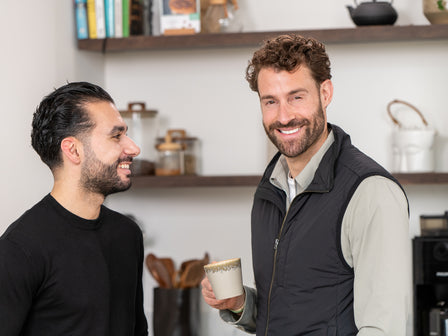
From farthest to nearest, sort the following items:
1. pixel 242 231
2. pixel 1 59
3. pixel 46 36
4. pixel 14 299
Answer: pixel 242 231 → pixel 46 36 → pixel 1 59 → pixel 14 299

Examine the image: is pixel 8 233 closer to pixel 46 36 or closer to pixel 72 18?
pixel 46 36

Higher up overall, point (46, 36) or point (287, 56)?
point (46, 36)

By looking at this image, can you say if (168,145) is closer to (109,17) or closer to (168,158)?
(168,158)

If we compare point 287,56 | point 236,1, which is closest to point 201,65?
point 236,1

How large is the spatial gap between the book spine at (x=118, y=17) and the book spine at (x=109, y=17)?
1cm

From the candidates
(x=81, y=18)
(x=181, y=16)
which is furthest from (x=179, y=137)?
(x=81, y=18)

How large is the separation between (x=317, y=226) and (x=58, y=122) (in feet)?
2.07

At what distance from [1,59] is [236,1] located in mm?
1171

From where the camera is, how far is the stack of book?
2979 millimetres

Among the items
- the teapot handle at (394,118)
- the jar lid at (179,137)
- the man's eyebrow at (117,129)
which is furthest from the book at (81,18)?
the man's eyebrow at (117,129)

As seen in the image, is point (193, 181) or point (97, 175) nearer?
point (97, 175)

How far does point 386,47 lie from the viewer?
3.07 metres

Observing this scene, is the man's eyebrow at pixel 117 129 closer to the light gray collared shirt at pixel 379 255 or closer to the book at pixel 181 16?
the light gray collared shirt at pixel 379 255

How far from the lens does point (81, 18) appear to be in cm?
298
